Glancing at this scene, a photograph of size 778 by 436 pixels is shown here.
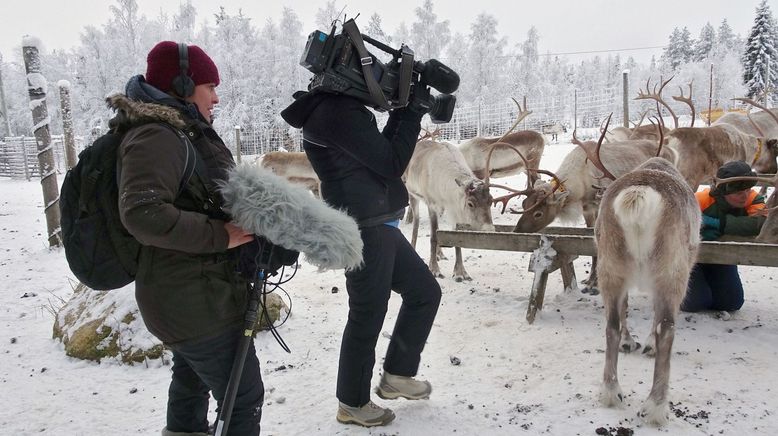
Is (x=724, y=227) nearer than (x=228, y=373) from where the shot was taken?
No

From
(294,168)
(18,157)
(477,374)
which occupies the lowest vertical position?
(477,374)

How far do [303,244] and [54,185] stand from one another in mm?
6487

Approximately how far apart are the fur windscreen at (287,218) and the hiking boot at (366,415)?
3.54ft

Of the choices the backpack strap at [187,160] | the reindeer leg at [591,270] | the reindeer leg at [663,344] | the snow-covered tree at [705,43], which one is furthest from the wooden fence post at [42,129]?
the snow-covered tree at [705,43]

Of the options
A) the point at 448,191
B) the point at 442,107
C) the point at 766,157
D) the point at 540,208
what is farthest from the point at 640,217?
the point at 766,157

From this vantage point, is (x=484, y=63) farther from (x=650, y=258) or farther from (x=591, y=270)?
(x=650, y=258)

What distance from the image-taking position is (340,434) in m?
2.51

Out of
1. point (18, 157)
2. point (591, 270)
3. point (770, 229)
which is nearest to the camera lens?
point (770, 229)

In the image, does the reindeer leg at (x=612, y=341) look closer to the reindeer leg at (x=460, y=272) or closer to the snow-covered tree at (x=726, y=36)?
the reindeer leg at (x=460, y=272)

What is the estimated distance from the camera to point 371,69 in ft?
7.27

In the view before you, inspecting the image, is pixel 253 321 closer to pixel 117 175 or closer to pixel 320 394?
pixel 117 175

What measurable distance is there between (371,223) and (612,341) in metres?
1.52

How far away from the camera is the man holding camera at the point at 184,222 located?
1487 mm

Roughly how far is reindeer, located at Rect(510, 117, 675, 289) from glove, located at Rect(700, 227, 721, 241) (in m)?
0.99
